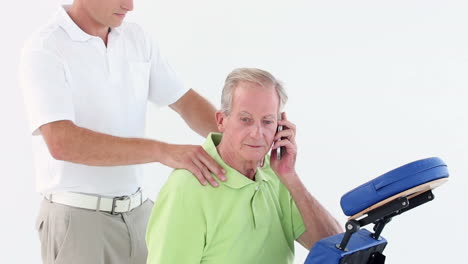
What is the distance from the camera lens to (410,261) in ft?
14.9

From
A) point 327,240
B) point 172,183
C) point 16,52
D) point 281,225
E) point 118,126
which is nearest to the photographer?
point 327,240

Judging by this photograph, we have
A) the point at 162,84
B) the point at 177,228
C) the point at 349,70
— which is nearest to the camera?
the point at 177,228

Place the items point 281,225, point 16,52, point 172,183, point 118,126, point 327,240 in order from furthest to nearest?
point 16,52, point 118,126, point 281,225, point 172,183, point 327,240

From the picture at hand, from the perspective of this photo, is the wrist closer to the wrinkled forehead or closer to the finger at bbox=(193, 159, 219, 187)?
the finger at bbox=(193, 159, 219, 187)

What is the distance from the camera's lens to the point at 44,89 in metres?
2.51

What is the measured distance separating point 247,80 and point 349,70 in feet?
7.71

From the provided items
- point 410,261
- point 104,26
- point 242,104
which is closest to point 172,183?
point 242,104

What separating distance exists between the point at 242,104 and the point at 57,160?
2.43ft

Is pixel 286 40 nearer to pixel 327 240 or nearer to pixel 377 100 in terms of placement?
pixel 377 100

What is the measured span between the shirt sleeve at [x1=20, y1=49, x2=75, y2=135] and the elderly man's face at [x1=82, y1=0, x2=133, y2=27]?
0.21 metres

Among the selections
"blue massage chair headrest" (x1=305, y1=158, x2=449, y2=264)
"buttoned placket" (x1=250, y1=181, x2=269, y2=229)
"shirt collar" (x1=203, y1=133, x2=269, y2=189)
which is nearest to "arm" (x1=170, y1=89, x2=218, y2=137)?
"shirt collar" (x1=203, y1=133, x2=269, y2=189)

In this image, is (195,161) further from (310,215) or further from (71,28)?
(71,28)

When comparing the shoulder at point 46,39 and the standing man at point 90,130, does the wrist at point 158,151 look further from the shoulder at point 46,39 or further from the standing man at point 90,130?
the shoulder at point 46,39

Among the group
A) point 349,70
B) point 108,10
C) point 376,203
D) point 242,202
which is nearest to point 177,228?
point 242,202
